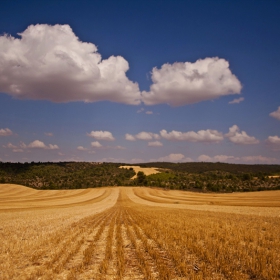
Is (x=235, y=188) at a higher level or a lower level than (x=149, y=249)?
lower

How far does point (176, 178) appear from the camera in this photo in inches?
5920

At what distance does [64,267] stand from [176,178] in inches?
5671

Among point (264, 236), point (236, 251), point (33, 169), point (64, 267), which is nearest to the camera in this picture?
point (64, 267)

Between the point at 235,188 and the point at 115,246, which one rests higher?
the point at 115,246

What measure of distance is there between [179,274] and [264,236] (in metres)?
8.97

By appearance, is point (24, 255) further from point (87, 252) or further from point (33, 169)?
point (33, 169)

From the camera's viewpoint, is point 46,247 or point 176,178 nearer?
point 46,247

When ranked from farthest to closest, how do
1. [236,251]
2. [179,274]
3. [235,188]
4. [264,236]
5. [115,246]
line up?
[235,188] < [264,236] < [115,246] < [236,251] < [179,274]

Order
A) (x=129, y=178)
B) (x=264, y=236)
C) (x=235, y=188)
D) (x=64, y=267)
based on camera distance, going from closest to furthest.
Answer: (x=64, y=267), (x=264, y=236), (x=235, y=188), (x=129, y=178)

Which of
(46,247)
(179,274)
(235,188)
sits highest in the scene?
(179,274)

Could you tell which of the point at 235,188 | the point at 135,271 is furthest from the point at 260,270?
the point at 235,188

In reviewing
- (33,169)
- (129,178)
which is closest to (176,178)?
(129,178)

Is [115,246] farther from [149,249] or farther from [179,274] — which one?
[179,274]

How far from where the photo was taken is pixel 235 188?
111000mm
